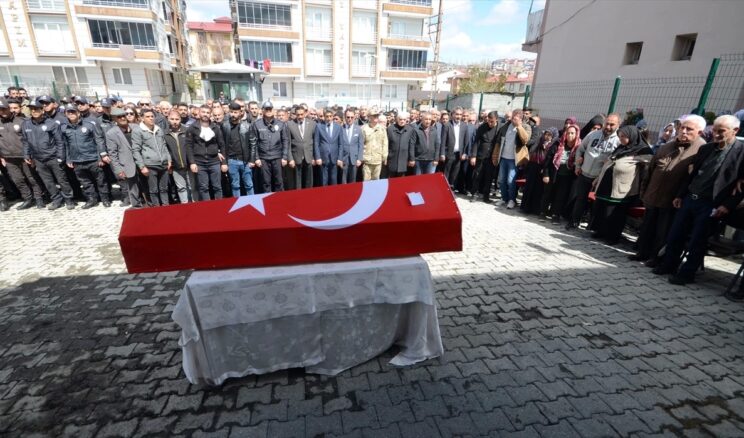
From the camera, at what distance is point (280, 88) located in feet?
107

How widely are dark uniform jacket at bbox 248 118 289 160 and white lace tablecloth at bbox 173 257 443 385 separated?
4515 mm

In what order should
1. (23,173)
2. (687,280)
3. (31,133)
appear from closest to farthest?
(687,280) → (31,133) → (23,173)

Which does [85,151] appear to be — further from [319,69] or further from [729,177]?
[319,69]

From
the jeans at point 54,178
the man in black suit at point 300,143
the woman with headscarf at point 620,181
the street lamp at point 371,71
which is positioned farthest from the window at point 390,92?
the woman with headscarf at point 620,181

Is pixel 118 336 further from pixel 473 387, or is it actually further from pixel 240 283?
pixel 473 387

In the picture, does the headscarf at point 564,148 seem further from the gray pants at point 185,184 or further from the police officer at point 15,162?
the police officer at point 15,162

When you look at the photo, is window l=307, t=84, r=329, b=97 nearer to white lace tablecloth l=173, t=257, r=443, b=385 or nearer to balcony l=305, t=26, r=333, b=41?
balcony l=305, t=26, r=333, b=41

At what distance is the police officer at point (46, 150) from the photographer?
603cm

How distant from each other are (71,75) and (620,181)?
3638 cm

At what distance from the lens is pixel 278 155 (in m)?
6.60

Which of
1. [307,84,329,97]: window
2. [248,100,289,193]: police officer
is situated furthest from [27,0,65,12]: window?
[248,100,289,193]: police officer

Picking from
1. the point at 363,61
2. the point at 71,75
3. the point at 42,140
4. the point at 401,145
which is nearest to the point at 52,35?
the point at 71,75

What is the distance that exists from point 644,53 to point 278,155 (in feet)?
43.2

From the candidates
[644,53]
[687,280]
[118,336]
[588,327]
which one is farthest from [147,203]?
[644,53]
